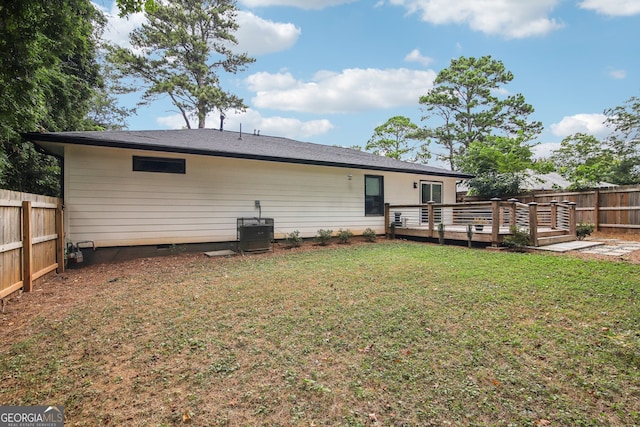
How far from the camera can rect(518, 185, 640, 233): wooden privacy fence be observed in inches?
404

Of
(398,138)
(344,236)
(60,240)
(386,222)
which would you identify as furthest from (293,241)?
(398,138)

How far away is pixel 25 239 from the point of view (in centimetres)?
426

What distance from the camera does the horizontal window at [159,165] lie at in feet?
23.3

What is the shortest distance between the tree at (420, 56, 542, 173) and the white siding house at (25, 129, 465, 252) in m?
16.1

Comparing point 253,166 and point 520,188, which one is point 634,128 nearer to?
point 520,188

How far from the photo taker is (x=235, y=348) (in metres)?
2.63

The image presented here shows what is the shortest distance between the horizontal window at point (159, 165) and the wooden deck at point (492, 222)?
680cm

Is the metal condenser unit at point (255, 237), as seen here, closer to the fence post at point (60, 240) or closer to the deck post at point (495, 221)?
the fence post at point (60, 240)

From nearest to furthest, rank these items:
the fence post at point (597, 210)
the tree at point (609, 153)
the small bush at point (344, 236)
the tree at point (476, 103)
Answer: the small bush at point (344, 236) < the fence post at point (597, 210) < the tree at point (609, 153) < the tree at point (476, 103)

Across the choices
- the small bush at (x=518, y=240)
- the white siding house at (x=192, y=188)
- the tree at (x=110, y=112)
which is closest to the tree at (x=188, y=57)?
the tree at (x=110, y=112)

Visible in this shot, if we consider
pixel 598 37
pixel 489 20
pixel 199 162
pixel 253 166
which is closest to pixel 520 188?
pixel 598 37

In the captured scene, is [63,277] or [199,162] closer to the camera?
[63,277]

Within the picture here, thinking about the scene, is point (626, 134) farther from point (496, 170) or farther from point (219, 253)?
point (219, 253)

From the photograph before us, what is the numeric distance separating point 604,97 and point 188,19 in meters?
25.9
